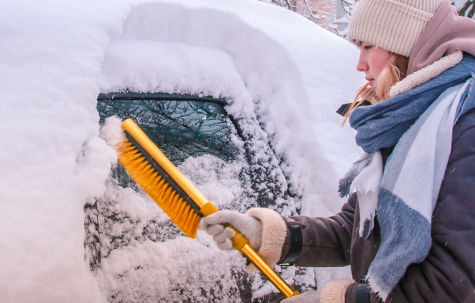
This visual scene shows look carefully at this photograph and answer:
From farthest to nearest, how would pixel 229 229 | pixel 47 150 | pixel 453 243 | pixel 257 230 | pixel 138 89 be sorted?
pixel 138 89
pixel 257 230
pixel 229 229
pixel 47 150
pixel 453 243

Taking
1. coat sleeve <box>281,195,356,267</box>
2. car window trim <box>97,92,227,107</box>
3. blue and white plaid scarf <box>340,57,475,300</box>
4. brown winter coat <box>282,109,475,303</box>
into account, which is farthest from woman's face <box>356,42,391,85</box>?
car window trim <box>97,92,227,107</box>

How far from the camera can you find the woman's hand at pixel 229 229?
119 cm

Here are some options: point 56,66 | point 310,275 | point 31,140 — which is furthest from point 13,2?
point 310,275

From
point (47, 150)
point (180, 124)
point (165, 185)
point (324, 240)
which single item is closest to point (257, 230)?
point (324, 240)

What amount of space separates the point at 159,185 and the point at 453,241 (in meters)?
0.90

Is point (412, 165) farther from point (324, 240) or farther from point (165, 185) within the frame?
point (165, 185)

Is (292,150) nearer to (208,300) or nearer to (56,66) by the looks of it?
(208,300)

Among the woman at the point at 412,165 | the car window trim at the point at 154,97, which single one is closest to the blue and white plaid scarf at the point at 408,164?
the woman at the point at 412,165

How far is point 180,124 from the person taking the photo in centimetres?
147

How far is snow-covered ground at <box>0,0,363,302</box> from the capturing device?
1.00m

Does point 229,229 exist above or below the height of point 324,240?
above

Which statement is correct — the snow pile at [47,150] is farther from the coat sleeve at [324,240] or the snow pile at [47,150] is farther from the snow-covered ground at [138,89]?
the coat sleeve at [324,240]

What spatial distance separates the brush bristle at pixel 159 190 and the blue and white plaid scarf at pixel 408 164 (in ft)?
1.92

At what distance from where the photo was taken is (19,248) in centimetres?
94
